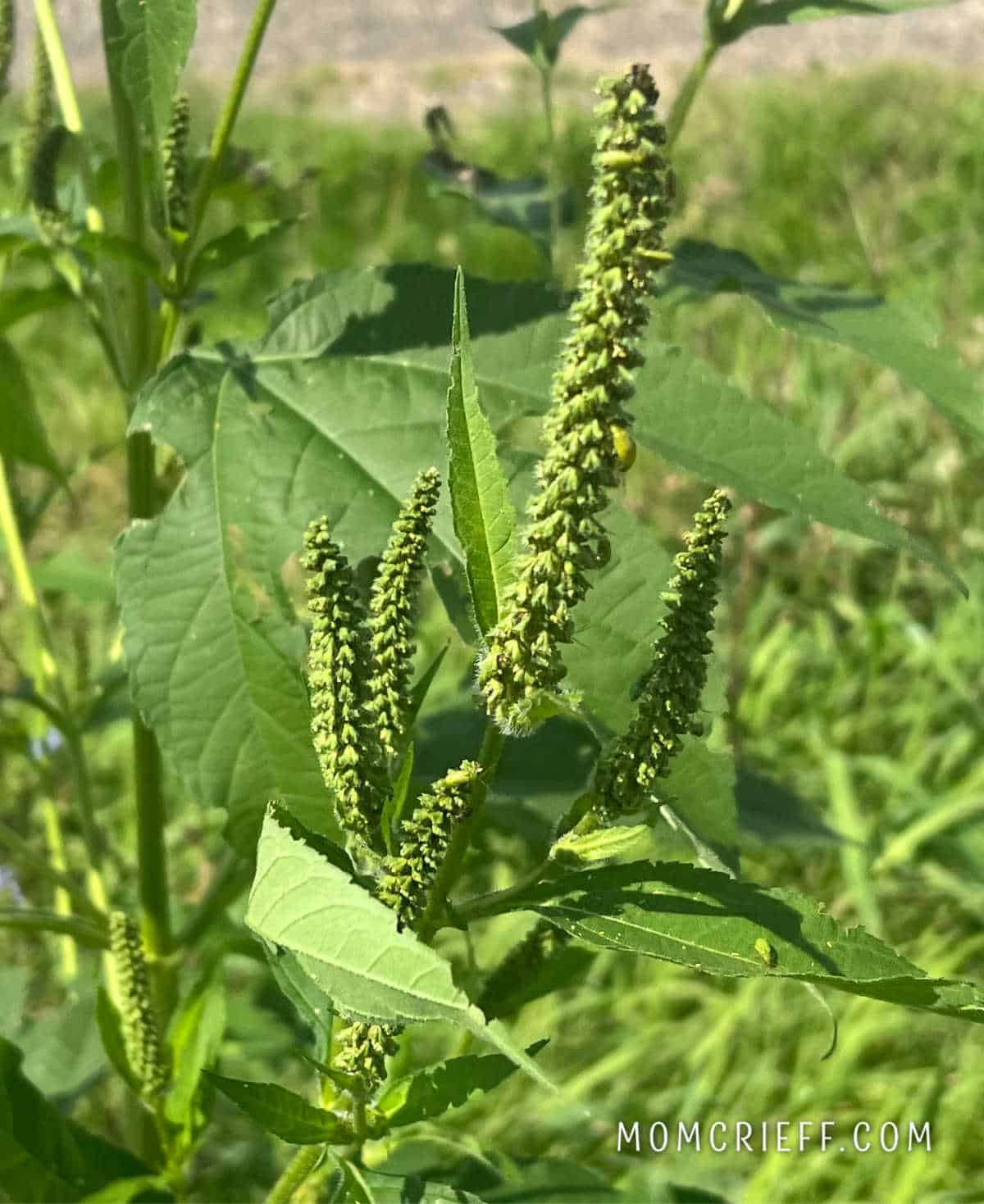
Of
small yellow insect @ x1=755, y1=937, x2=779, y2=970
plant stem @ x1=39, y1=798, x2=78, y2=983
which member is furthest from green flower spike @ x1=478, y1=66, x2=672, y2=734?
plant stem @ x1=39, y1=798, x2=78, y2=983

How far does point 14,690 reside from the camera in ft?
4.96

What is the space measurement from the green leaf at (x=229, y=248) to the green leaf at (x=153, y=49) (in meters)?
0.19

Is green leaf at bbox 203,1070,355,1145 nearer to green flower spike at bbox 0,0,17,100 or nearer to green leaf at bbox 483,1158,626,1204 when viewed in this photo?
green leaf at bbox 483,1158,626,1204

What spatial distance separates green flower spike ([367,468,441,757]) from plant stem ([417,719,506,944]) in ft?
0.19

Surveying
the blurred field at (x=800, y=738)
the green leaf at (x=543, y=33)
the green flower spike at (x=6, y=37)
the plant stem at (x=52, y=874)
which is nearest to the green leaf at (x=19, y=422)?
the blurred field at (x=800, y=738)

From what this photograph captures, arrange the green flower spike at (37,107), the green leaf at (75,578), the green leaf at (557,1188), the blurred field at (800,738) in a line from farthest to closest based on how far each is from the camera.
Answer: the blurred field at (800,738)
the green leaf at (75,578)
the green flower spike at (37,107)
the green leaf at (557,1188)

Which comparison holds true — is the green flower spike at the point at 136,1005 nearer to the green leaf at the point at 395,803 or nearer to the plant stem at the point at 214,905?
the plant stem at the point at 214,905

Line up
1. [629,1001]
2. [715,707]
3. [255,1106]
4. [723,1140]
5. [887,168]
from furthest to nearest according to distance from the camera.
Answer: [887,168] → [629,1001] → [723,1140] → [715,707] → [255,1106]

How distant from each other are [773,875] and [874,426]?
1451mm

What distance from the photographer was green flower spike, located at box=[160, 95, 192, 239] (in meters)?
1.13

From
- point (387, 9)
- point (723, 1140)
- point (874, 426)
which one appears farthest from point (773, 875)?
point (387, 9)

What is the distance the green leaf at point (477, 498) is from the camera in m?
0.67

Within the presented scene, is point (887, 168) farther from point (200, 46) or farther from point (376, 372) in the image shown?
point (200, 46)

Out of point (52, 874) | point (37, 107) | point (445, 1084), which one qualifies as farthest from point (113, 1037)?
point (37, 107)
